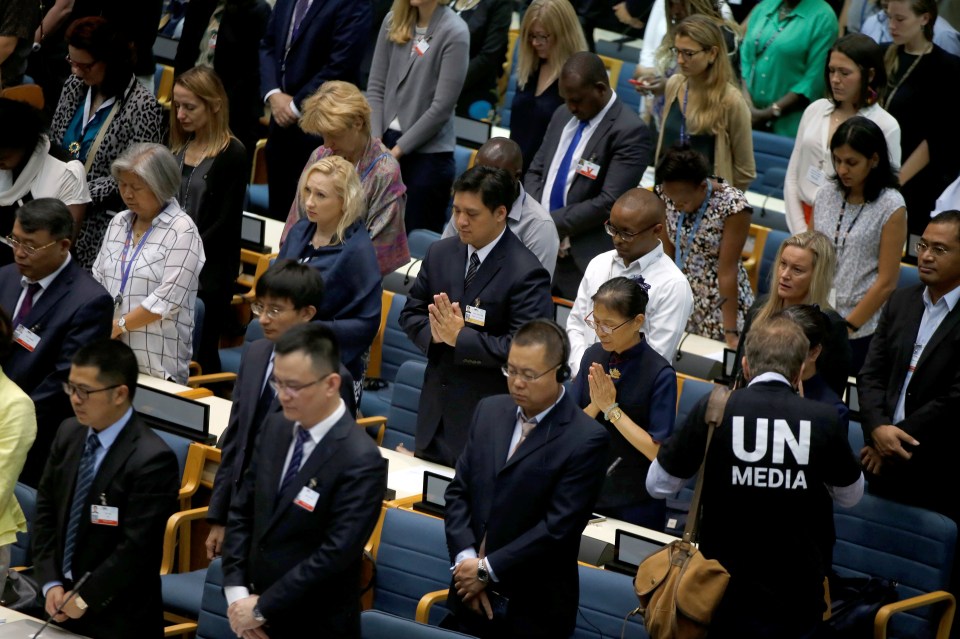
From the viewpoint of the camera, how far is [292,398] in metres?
3.83

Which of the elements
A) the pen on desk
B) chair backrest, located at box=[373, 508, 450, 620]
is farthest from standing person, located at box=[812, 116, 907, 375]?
chair backrest, located at box=[373, 508, 450, 620]

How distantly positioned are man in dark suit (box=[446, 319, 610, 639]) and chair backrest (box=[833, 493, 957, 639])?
53.7 inches

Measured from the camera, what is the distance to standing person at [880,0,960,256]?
22.2ft

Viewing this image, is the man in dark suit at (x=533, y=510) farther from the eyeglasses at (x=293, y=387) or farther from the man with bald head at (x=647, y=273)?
the man with bald head at (x=647, y=273)

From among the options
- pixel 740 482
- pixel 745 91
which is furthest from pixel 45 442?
pixel 745 91

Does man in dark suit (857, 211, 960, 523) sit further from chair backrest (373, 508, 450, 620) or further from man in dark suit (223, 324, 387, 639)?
man in dark suit (223, 324, 387, 639)

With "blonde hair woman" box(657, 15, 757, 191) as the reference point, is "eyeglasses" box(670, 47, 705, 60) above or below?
above

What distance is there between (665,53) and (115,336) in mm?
3122

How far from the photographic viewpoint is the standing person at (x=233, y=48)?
7.56 metres

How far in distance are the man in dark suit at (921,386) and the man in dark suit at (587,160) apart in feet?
4.90

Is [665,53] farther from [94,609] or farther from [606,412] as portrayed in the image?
[94,609]

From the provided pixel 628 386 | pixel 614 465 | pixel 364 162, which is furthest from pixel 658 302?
pixel 364 162

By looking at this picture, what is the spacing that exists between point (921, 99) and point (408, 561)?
3.75m

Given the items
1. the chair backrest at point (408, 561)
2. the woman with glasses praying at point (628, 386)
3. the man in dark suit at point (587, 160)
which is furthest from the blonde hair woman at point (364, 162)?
the chair backrest at point (408, 561)
